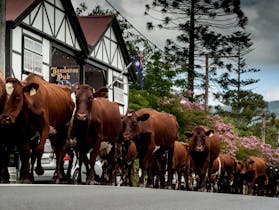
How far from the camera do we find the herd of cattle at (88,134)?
48.9 feet

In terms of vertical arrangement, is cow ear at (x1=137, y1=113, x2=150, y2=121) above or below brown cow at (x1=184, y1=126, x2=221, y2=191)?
above

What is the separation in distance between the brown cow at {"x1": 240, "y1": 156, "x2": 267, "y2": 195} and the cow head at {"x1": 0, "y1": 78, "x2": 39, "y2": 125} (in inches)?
985

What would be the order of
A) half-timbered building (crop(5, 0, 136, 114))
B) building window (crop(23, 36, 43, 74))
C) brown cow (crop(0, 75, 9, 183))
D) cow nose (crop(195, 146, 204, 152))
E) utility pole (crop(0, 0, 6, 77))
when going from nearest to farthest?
1. brown cow (crop(0, 75, 9, 183))
2. utility pole (crop(0, 0, 6, 77))
3. cow nose (crop(195, 146, 204, 152))
4. half-timbered building (crop(5, 0, 136, 114))
5. building window (crop(23, 36, 43, 74))

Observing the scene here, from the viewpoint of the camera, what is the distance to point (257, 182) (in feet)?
142

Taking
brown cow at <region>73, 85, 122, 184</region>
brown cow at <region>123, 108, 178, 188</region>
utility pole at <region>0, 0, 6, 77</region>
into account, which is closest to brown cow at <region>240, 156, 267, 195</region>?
brown cow at <region>123, 108, 178, 188</region>

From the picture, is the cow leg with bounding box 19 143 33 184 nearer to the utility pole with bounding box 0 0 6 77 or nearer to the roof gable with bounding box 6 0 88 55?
the utility pole with bounding box 0 0 6 77

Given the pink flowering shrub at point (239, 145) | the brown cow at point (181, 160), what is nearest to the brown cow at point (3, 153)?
the brown cow at point (181, 160)

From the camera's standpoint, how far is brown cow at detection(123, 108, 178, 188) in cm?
2130

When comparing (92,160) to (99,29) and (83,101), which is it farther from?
(99,29)

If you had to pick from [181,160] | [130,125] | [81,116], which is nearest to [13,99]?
[81,116]

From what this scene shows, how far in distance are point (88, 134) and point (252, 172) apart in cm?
2361

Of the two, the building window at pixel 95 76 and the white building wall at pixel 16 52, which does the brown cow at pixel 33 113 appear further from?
the building window at pixel 95 76

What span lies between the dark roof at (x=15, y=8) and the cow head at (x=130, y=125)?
31.0ft

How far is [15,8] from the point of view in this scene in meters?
30.8
